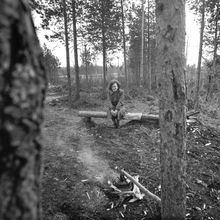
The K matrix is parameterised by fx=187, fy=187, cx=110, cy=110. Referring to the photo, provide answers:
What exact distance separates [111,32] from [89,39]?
225 centimetres

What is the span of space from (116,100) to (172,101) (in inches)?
201

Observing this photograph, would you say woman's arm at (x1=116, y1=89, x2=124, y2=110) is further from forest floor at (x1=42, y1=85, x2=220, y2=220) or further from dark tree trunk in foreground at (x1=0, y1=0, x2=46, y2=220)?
dark tree trunk in foreground at (x1=0, y1=0, x2=46, y2=220)

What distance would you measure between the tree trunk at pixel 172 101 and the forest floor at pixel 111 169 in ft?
2.49

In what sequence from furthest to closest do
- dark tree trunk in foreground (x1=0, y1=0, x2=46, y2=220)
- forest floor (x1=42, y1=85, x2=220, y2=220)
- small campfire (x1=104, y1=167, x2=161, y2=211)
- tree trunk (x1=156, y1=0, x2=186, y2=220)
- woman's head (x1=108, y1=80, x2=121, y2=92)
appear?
1. woman's head (x1=108, y1=80, x2=121, y2=92)
2. small campfire (x1=104, y1=167, x2=161, y2=211)
3. forest floor (x1=42, y1=85, x2=220, y2=220)
4. tree trunk (x1=156, y1=0, x2=186, y2=220)
5. dark tree trunk in foreground (x1=0, y1=0, x2=46, y2=220)

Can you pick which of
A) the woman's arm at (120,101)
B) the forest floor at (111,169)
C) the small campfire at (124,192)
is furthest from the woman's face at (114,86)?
the small campfire at (124,192)

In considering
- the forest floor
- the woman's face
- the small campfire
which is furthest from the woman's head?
the small campfire

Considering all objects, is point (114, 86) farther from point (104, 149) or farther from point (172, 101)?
point (172, 101)

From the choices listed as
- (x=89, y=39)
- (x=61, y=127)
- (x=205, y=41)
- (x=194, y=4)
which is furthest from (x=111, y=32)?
(x=61, y=127)

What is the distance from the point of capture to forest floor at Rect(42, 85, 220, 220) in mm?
3195

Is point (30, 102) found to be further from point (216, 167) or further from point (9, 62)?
point (216, 167)

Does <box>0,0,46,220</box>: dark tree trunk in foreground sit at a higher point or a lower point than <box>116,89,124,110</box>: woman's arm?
higher

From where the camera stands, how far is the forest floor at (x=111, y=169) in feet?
10.5

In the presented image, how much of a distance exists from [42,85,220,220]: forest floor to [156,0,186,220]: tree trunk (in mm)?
758

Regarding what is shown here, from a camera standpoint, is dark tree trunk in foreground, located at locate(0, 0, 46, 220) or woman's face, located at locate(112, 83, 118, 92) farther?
woman's face, located at locate(112, 83, 118, 92)
